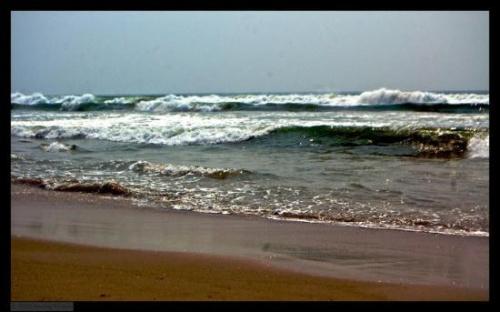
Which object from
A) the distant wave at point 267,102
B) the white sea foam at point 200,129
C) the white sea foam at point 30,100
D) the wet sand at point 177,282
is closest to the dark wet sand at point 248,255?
the wet sand at point 177,282

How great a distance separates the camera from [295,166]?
5.91 m

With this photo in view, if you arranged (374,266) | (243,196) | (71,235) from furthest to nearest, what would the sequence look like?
1. (243,196)
2. (71,235)
3. (374,266)

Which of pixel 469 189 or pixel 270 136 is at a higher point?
pixel 270 136

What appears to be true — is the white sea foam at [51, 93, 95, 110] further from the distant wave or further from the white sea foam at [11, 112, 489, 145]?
the white sea foam at [11, 112, 489, 145]

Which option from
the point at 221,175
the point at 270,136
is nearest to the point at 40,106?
the point at 270,136

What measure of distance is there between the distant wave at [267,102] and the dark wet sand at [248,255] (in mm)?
8108

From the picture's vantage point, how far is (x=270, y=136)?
333 inches

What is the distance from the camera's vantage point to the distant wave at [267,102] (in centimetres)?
1233

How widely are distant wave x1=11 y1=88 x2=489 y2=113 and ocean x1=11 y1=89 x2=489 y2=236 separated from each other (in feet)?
1.33

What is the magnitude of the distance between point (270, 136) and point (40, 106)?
28.2 ft

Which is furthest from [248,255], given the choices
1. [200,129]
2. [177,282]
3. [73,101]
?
[73,101]

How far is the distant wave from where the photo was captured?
1233 cm

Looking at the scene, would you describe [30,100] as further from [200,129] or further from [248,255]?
[248,255]
